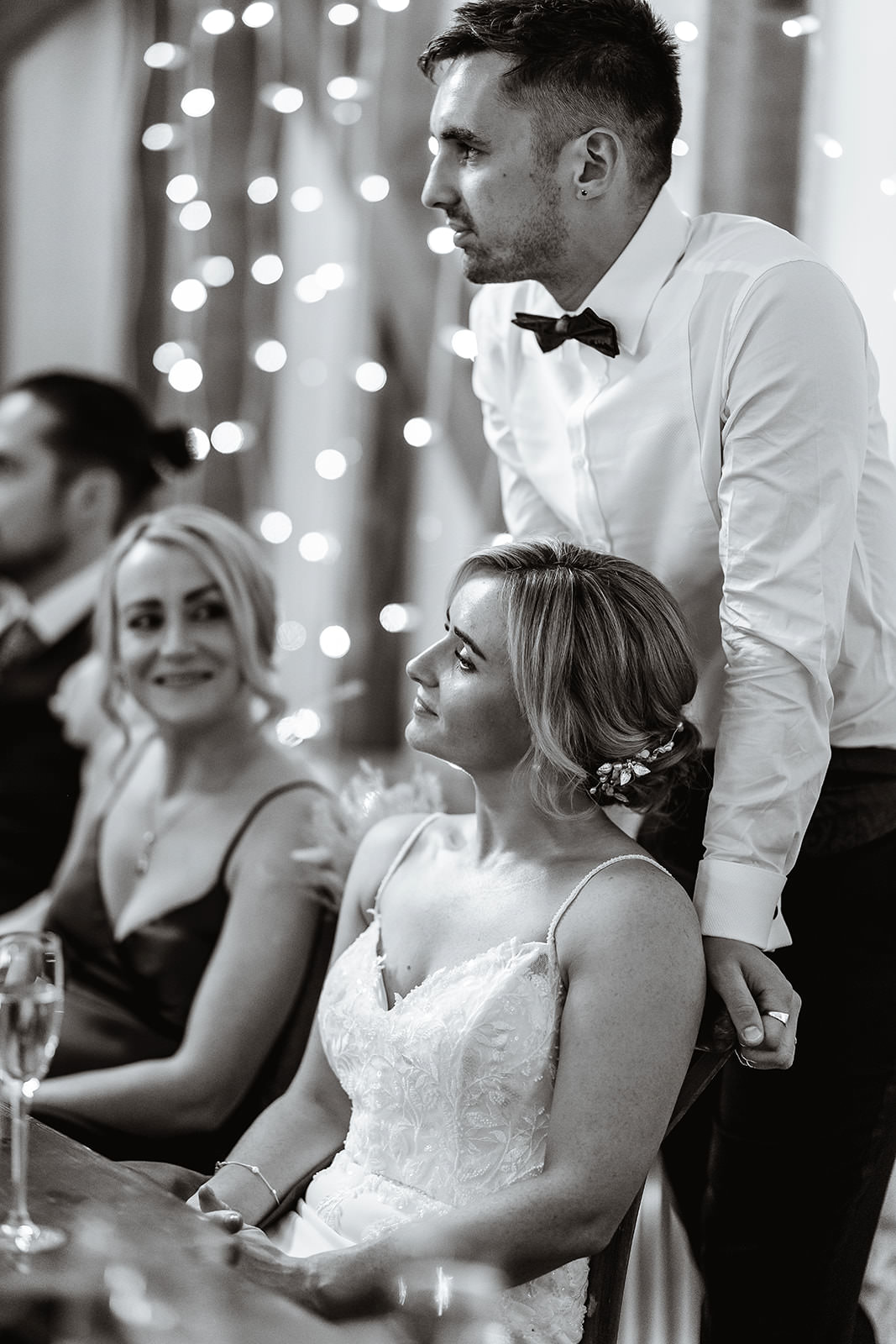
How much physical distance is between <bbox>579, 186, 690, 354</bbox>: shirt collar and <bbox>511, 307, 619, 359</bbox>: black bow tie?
17 mm

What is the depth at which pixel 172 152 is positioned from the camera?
4840 mm

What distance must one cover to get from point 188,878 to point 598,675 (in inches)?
38.9

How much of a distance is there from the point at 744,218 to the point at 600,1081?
3.38 feet

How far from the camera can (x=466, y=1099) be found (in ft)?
4.94

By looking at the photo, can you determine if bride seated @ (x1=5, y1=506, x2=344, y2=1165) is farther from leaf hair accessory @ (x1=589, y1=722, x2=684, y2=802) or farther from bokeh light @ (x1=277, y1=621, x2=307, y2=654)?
bokeh light @ (x1=277, y1=621, x2=307, y2=654)

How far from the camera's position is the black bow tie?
1.74 metres

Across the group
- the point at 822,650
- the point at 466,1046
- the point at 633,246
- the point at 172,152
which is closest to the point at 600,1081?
the point at 466,1046

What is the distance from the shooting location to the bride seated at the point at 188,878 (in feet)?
6.77

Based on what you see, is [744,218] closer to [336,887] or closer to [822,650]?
[822,650]

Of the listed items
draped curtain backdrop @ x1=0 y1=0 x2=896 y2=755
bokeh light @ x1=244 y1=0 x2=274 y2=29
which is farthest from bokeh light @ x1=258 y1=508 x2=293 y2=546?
bokeh light @ x1=244 y1=0 x2=274 y2=29

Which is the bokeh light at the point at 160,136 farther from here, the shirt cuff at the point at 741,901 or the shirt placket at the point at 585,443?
the shirt cuff at the point at 741,901

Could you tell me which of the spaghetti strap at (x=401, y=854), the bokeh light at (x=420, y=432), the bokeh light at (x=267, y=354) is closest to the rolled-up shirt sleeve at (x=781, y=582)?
the spaghetti strap at (x=401, y=854)

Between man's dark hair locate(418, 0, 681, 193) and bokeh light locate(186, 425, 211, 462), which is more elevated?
man's dark hair locate(418, 0, 681, 193)

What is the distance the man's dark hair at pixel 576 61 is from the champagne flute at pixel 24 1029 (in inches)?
41.4
